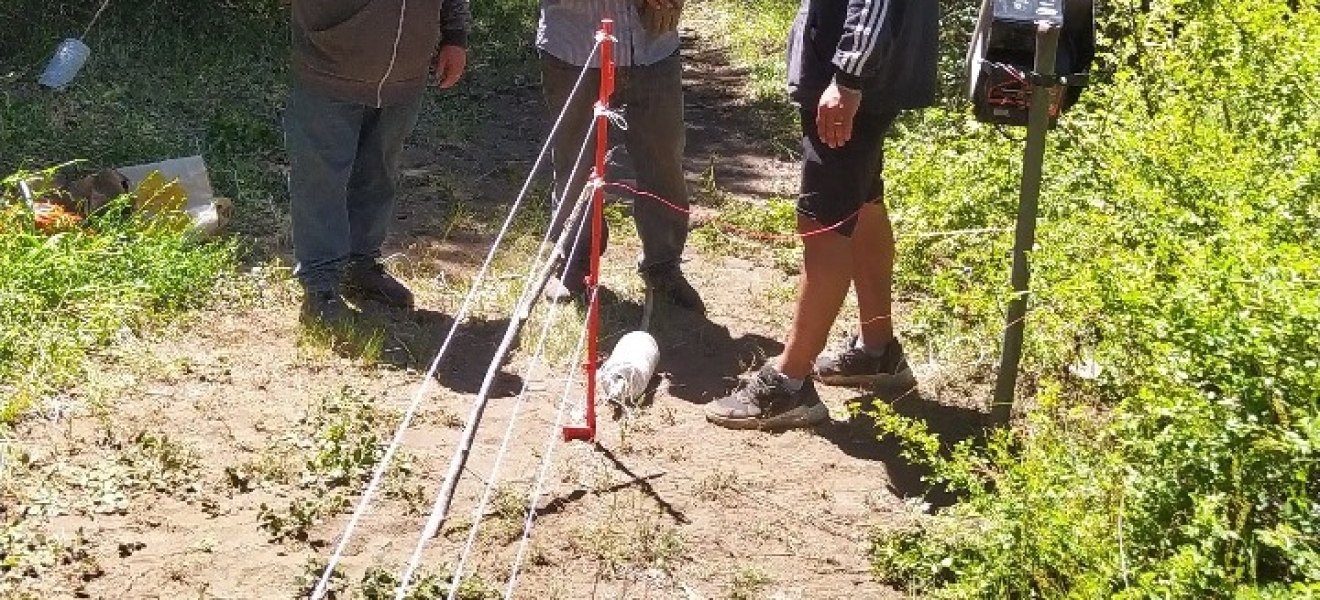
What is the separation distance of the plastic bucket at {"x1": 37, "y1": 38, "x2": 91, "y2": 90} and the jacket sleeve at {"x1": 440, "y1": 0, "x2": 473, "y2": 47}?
328cm

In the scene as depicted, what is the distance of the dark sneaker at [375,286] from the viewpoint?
609cm

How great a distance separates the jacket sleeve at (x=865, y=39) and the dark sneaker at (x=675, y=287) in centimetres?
187

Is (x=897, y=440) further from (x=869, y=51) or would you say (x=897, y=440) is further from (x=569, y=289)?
(x=569, y=289)

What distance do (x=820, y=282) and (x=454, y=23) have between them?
2.10m

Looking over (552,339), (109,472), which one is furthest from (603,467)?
(109,472)

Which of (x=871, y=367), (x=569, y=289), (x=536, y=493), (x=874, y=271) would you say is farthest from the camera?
(x=569, y=289)

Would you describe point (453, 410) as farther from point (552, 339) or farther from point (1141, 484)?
point (1141, 484)

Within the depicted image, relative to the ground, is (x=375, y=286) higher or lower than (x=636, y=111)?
lower

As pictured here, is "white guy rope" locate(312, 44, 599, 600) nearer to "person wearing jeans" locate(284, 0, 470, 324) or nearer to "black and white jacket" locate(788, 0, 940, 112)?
"person wearing jeans" locate(284, 0, 470, 324)

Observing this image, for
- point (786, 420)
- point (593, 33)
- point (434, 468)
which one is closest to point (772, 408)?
point (786, 420)

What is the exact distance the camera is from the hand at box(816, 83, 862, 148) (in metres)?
4.48

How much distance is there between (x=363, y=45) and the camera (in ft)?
18.5

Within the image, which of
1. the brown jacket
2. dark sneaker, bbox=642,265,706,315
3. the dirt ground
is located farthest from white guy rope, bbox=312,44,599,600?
dark sneaker, bbox=642,265,706,315

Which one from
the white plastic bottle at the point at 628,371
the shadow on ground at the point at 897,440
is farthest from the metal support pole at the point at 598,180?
the shadow on ground at the point at 897,440
